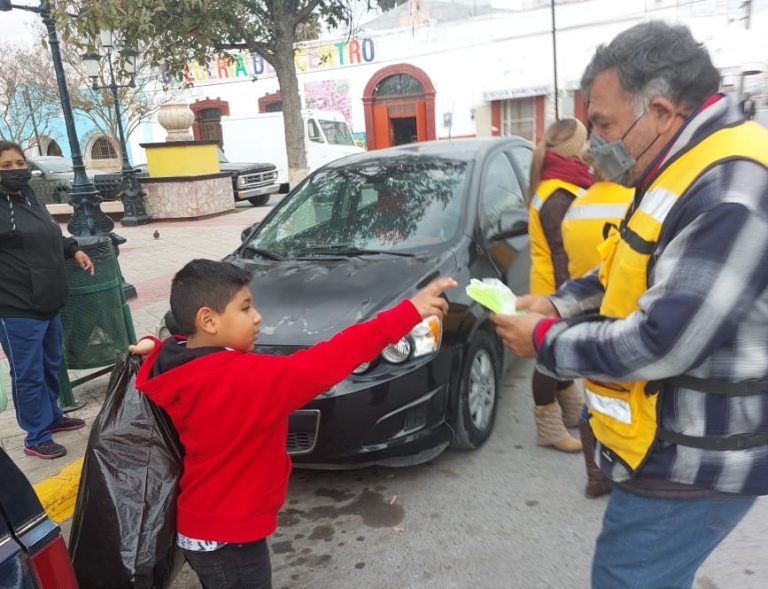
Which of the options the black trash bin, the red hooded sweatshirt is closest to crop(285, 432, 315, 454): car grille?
the red hooded sweatshirt

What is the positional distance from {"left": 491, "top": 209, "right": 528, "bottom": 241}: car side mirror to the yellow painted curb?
2.86m

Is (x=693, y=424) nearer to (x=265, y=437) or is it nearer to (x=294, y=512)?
(x=265, y=437)

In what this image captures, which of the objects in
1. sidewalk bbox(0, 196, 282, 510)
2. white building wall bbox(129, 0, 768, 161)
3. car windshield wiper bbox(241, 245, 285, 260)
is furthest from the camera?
white building wall bbox(129, 0, 768, 161)

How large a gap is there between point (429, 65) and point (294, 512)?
68.9 ft

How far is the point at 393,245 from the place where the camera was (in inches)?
150

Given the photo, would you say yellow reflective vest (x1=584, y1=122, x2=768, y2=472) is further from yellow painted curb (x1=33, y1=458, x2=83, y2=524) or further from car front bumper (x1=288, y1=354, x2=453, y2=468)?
yellow painted curb (x1=33, y1=458, x2=83, y2=524)

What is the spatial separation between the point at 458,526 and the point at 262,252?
2155 mm

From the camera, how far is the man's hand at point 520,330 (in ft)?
5.20

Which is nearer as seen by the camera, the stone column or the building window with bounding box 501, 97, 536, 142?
the stone column

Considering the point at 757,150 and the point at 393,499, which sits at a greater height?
the point at 757,150

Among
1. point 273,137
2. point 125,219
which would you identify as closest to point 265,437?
point 125,219

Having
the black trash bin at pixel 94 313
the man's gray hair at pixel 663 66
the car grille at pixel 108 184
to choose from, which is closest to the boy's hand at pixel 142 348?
the man's gray hair at pixel 663 66

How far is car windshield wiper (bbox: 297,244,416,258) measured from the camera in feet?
12.3

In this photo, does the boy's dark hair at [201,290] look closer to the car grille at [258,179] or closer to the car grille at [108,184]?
the car grille at [258,179]
